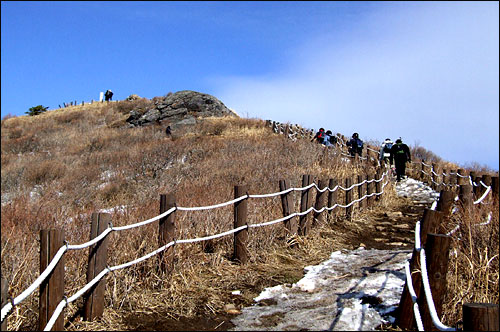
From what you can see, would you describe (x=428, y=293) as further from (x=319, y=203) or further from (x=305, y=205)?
(x=319, y=203)

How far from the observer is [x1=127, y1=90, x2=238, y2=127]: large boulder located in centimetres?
A: 2959

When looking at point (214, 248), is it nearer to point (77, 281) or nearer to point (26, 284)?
point (77, 281)

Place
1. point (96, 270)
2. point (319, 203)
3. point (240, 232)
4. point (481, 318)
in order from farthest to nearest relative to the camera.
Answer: point (319, 203) < point (240, 232) < point (96, 270) < point (481, 318)

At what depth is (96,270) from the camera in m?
3.89

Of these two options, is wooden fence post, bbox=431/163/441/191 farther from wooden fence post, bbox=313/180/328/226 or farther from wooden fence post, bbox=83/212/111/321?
wooden fence post, bbox=83/212/111/321

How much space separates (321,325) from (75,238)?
3.92 meters

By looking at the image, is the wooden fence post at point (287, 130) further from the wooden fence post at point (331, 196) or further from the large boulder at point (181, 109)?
the wooden fence post at point (331, 196)

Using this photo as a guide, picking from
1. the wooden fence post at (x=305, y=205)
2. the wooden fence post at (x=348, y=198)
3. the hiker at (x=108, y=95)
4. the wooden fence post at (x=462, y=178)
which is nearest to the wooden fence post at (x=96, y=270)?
the wooden fence post at (x=305, y=205)

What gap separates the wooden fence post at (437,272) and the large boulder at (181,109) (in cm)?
2611

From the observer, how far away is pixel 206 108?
31234mm

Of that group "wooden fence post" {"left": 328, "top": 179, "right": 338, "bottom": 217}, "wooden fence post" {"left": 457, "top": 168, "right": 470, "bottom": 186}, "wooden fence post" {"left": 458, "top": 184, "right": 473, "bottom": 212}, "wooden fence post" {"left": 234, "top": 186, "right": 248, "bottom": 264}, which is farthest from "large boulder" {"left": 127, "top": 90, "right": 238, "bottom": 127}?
"wooden fence post" {"left": 458, "top": 184, "right": 473, "bottom": 212}

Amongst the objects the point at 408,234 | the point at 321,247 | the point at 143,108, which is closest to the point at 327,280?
the point at 321,247

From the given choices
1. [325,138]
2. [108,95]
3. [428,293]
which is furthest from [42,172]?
[108,95]

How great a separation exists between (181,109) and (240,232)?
25.1 m
